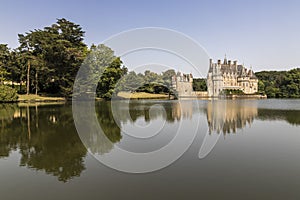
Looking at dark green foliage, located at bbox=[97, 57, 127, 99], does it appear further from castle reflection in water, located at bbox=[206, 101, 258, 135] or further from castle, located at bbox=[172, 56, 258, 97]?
castle, located at bbox=[172, 56, 258, 97]

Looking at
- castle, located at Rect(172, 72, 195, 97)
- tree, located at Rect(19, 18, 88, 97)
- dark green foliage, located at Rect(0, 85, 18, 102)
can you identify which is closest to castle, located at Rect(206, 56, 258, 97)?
castle, located at Rect(172, 72, 195, 97)

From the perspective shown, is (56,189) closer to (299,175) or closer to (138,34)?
(299,175)

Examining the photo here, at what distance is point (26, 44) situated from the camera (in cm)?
4431

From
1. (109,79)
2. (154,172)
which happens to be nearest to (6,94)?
(109,79)

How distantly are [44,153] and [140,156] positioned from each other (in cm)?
311

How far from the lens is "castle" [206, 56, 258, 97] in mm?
77188

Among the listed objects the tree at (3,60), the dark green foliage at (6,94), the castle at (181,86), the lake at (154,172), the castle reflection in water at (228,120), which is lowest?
the lake at (154,172)

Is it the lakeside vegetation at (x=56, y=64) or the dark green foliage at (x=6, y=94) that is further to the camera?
the lakeside vegetation at (x=56, y=64)

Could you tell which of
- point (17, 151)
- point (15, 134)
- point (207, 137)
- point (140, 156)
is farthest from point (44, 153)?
point (207, 137)

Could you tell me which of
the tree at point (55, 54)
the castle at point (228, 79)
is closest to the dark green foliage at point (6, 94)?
the tree at point (55, 54)

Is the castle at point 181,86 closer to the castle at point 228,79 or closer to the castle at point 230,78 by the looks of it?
the castle at point 228,79

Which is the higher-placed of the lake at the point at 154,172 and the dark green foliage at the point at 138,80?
the dark green foliage at the point at 138,80

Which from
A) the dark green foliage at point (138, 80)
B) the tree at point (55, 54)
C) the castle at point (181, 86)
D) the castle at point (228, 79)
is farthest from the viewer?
the castle at point (228, 79)

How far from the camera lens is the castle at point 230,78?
7719 centimetres
